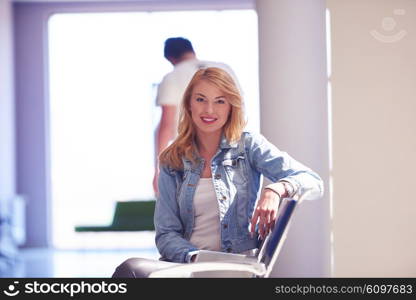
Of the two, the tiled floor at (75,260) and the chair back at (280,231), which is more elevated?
the chair back at (280,231)

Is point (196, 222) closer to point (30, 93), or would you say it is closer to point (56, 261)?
point (56, 261)

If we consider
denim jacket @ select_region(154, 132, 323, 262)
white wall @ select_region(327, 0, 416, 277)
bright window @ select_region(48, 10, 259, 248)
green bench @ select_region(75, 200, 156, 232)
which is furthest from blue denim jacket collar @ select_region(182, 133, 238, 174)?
bright window @ select_region(48, 10, 259, 248)

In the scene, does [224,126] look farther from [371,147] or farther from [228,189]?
[371,147]

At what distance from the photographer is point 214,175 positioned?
2441 mm

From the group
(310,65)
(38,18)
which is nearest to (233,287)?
(310,65)

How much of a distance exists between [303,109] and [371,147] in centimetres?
39

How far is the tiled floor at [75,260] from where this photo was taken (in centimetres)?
623

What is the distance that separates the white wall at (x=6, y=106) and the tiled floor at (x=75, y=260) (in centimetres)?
85

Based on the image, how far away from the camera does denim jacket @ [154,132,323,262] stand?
2381 millimetres

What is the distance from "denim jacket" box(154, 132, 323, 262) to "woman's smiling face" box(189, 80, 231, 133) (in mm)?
65

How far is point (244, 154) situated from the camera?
8.10ft

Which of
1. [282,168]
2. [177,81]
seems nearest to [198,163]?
[282,168]

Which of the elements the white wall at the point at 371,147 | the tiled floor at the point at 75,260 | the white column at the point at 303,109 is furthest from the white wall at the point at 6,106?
the white wall at the point at 371,147

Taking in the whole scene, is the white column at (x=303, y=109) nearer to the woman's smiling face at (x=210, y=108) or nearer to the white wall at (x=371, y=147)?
the white wall at (x=371, y=147)
